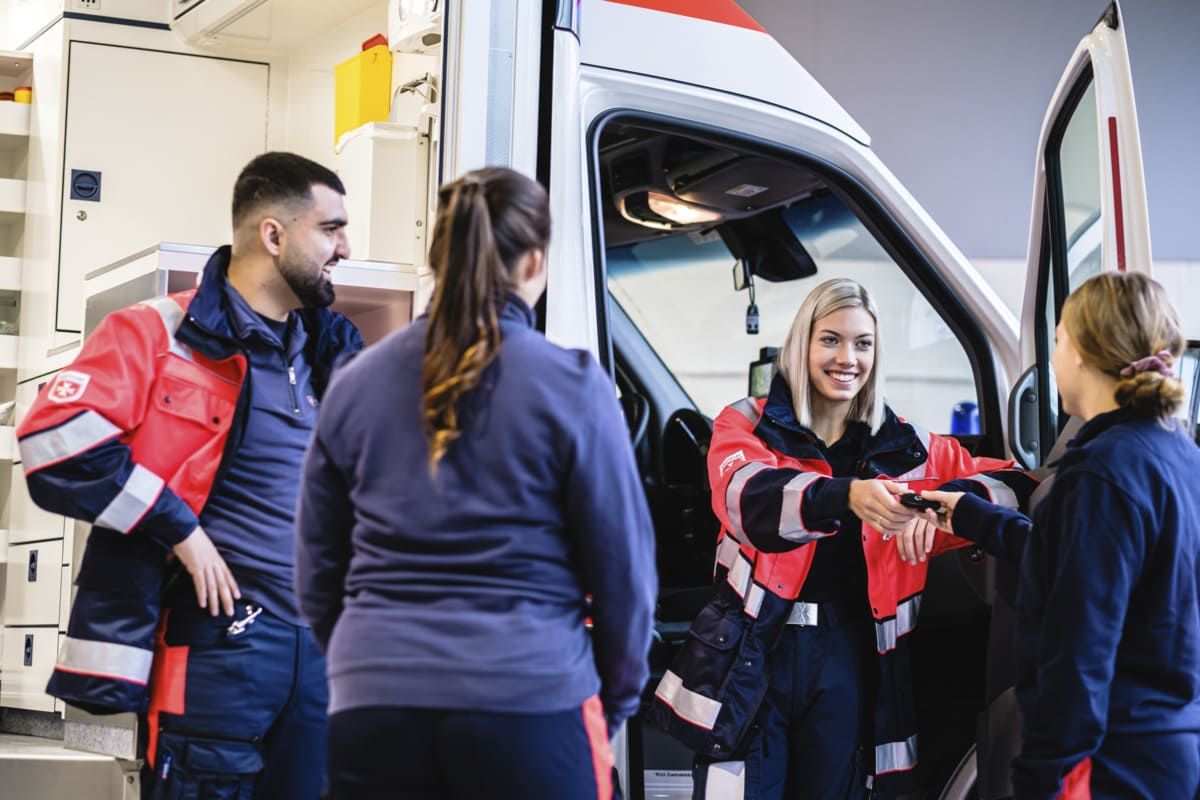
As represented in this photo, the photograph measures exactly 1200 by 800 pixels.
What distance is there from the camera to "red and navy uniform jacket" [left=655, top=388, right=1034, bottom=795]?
290 centimetres

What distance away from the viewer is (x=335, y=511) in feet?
6.27

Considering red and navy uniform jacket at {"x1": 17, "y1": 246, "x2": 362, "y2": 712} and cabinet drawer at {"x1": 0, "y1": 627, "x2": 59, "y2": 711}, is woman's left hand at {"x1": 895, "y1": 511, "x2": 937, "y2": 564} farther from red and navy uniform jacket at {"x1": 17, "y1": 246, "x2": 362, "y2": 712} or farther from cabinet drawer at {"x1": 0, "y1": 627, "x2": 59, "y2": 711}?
cabinet drawer at {"x1": 0, "y1": 627, "x2": 59, "y2": 711}

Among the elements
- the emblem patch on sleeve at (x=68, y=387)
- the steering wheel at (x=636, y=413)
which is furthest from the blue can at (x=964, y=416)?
the emblem patch on sleeve at (x=68, y=387)

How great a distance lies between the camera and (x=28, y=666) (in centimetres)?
367

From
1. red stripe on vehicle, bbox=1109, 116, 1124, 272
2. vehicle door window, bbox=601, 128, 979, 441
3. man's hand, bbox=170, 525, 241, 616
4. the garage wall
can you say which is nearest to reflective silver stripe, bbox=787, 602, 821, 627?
red stripe on vehicle, bbox=1109, 116, 1124, 272

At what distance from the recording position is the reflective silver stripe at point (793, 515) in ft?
9.34

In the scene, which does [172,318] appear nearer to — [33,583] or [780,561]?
[780,561]

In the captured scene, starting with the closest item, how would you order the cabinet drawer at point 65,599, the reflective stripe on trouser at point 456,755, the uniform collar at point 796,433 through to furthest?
the reflective stripe on trouser at point 456,755 → the uniform collar at point 796,433 → the cabinet drawer at point 65,599

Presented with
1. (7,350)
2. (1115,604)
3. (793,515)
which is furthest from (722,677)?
(7,350)

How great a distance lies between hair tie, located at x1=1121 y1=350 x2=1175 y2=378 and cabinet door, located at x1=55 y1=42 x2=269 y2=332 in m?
2.59

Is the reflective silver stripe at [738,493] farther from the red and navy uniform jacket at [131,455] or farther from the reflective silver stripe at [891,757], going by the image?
the red and navy uniform jacket at [131,455]

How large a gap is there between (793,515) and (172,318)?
1243 millimetres

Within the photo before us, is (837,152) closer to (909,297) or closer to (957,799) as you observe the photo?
(957,799)

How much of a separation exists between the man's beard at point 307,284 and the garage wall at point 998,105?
6424mm
